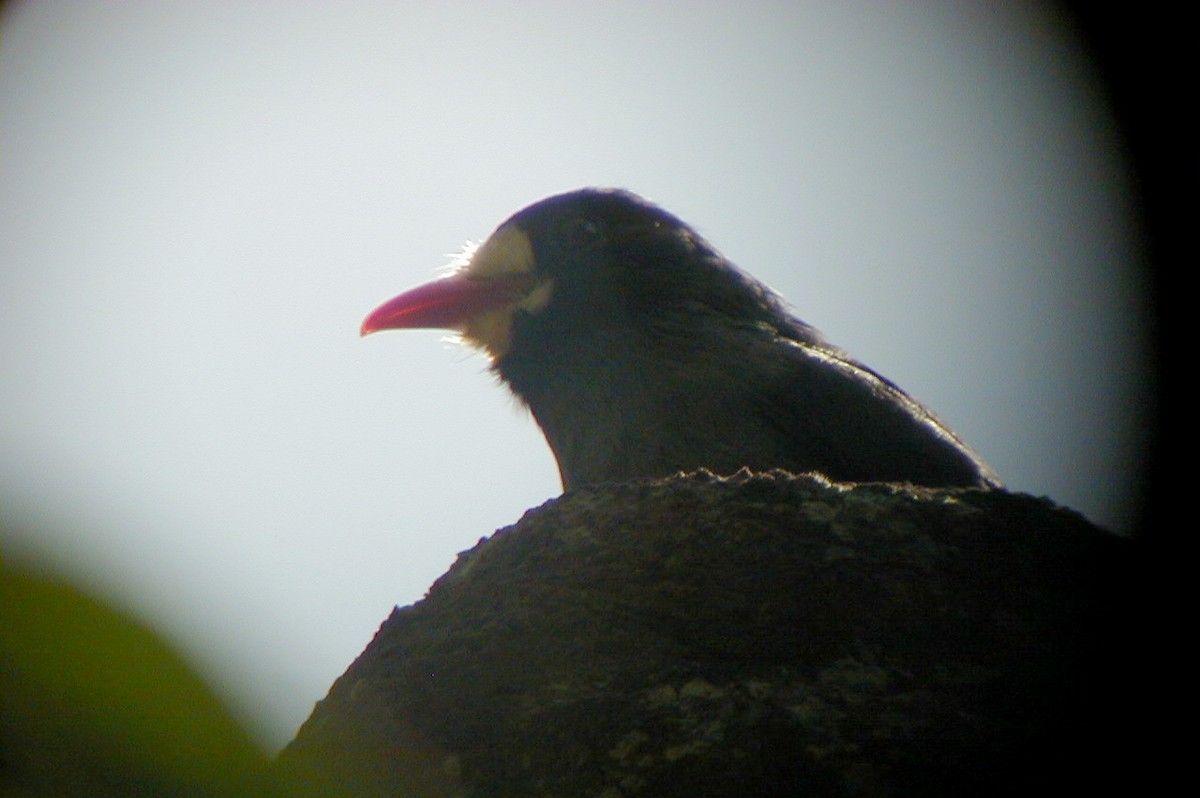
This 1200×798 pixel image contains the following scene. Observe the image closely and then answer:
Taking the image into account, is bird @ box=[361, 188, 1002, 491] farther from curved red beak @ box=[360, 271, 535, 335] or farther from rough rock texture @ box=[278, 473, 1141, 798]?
rough rock texture @ box=[278, 473, 1141, 798]

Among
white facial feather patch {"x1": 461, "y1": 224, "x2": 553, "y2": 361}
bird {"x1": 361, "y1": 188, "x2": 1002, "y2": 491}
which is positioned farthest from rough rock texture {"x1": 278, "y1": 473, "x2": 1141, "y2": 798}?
white facial feather patch {"x1": 461, "y1": 224, "x2": 553, "y2": 361}

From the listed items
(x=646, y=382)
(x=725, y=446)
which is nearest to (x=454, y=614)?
(x=725, y=446)

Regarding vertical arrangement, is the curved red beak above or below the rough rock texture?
above

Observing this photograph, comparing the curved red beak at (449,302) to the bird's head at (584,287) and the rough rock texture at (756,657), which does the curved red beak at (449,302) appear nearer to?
the bird's head at (584,287)

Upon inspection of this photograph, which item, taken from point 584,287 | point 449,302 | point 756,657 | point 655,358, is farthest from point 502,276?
point 756,657

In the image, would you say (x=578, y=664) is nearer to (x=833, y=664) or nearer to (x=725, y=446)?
(x=833, y=664)

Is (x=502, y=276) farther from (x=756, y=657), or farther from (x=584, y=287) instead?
(x=756, y=657)

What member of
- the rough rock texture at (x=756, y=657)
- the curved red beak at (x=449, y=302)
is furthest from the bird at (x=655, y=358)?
the rough rock texture at (x=756, y=657)
